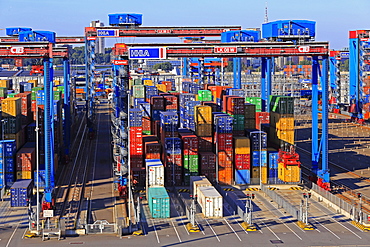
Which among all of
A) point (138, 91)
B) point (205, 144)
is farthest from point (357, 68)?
point (205, 144)

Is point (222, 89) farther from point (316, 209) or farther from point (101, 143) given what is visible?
point (316, 209)

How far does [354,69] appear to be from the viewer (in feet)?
379

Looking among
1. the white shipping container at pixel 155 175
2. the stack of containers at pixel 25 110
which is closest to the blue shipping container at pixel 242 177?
the white shipping container at pixel 155 175

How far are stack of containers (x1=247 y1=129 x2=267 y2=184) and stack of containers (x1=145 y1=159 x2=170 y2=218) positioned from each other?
9430 mm

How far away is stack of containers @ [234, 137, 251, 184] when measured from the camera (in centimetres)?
5775

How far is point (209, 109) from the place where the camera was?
59.3 meters

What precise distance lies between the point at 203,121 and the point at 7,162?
1780cm

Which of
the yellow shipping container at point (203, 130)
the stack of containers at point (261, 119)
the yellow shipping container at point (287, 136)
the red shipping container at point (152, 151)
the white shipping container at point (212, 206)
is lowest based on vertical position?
the white shipping container at point (212, 206)

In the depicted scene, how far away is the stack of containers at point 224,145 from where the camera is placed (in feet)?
189

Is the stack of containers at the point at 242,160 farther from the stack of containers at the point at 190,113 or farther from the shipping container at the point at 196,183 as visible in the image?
the stack of containers at the point at 190,113

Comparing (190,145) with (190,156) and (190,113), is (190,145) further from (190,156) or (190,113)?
(190,113)

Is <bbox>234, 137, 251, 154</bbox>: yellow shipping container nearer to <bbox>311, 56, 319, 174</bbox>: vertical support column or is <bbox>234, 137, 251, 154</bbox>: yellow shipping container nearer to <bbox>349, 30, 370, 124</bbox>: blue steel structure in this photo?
<bbox>311, 56, 319, 174</bbox>: vertical support column

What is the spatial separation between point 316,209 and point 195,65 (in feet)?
Result: 230

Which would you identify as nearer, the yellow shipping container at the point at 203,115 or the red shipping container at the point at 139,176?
the red shipping container at the point at 139,176
